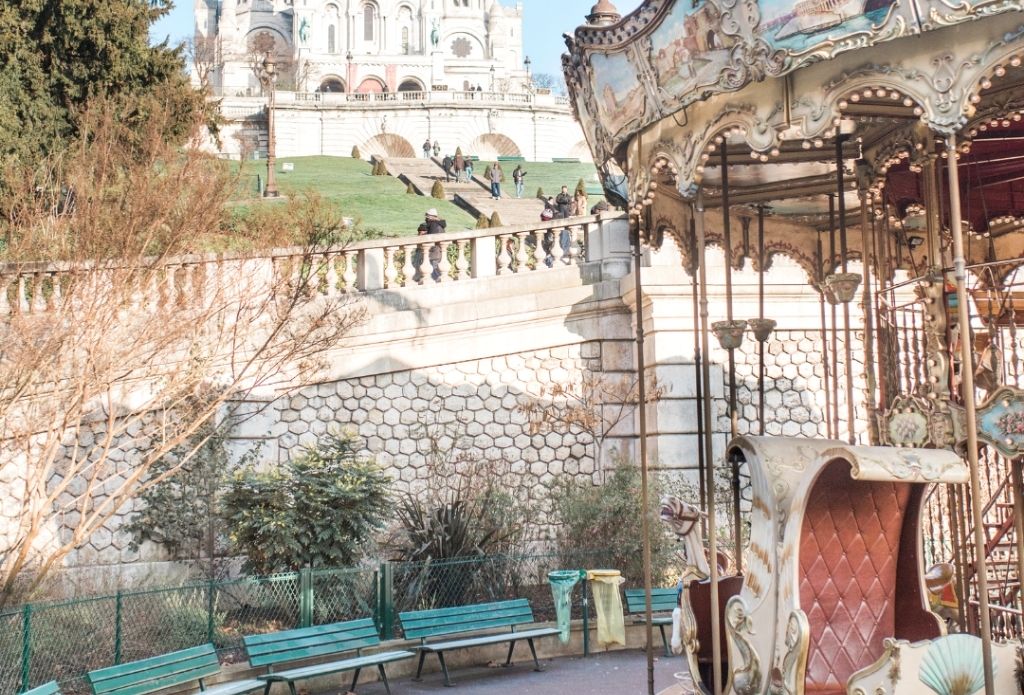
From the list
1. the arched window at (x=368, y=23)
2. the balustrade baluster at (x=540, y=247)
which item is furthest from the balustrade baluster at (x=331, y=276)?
the arched window at (x=368, y=23)

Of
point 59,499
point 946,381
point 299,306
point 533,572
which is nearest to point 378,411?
point 299,306

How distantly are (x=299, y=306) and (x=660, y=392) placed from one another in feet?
14.1

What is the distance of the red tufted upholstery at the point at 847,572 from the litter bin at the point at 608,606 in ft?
15.3

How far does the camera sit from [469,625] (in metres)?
11.5

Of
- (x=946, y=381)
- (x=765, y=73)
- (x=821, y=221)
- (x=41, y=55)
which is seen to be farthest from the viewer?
(x=41, y=55)

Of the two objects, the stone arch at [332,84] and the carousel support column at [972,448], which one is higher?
the stone arch at [332,84]

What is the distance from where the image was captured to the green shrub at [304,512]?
1138 cm

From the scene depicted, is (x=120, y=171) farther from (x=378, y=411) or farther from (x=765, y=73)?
(x=765, y=73)

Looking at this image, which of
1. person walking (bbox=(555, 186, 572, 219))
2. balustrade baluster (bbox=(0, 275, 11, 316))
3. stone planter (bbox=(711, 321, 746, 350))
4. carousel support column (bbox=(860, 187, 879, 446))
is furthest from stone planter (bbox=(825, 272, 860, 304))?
person walking (bbox=(555, 186, 572, 219))

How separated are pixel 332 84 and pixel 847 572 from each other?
292 feet

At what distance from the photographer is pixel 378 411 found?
1429cm

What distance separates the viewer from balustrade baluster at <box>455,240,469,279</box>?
15.0 m

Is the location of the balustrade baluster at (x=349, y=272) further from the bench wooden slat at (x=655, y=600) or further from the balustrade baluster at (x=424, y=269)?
the bench wooden slat at (x=655, y=600)

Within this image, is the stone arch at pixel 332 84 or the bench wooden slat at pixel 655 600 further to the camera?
the stone arch at pixel 332 84
